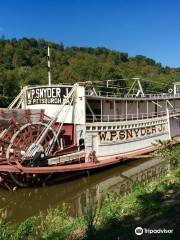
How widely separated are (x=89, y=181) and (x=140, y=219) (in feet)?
31.3

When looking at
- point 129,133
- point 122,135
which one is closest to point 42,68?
point 129,133

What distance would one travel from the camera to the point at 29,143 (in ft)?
56.6

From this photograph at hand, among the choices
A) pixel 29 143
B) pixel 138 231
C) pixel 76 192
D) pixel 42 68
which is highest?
pixel 42 68

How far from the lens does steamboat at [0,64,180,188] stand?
15906mm

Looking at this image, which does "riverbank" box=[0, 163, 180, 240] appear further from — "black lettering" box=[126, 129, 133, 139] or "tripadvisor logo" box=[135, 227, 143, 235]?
"black lettering" box=[126, 129, 133, 139]

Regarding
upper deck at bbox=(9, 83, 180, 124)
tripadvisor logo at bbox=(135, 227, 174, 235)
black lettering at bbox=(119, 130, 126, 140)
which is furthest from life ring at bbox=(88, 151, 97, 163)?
tripadvisor logo at bbox=(135, 227, 174, 235)

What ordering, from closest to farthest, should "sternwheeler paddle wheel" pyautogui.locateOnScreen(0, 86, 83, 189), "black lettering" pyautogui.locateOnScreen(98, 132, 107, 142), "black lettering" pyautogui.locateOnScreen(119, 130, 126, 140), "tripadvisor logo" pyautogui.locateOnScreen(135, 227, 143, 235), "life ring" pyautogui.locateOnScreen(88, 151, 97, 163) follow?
"tripadvisor logo" pyautogui.locateOnScreen(135, 227, 143, 235), "sternwheeler paddle wheel" pyautogui.locateOnScreen(0, 86, 83, 189), "life ring" pyautogui.locateOnScreen(88, 151, 97, 163), "black lettering" pyautogui.locateOnScreen(98, 132, 107, 142), "black lettering" pyautogui.locateOnScreen(119, 130, 126, 140)

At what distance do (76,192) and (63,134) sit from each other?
13.6 ft

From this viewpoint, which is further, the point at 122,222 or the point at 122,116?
the point at 122,116

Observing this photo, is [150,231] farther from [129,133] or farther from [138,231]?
[129,133]

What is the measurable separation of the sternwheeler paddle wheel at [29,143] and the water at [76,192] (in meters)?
0.63

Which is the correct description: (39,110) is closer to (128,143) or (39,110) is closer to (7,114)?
(7,114)

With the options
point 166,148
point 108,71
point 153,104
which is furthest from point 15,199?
point 108,71

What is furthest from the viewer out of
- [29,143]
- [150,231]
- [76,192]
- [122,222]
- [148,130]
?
[148,130]
